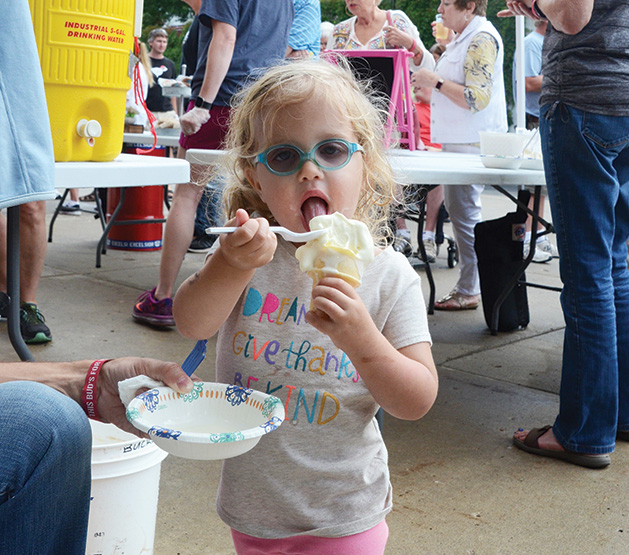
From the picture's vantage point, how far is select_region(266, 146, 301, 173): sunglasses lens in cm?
144

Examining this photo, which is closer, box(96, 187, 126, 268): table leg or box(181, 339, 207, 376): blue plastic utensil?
box(181, 339, 207, 376): blue plastic utensil

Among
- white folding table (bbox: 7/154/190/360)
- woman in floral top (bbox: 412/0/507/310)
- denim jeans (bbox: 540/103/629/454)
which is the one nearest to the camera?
white folding table (bbox: 7/154/190/360)

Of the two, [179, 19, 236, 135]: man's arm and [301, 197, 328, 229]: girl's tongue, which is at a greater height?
[179, 19, 236, 135]: man's arm

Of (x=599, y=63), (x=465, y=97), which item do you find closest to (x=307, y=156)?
(x=599, y=63)

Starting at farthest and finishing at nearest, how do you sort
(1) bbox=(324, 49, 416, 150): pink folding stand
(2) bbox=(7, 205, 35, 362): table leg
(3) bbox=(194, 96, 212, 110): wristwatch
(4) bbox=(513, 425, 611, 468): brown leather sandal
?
(3) bbox=(194, 96, 212, 110): wristwatch < (1) bbox=(324, 49, 416, 150): pink folding stand < (4) bbox=(513, 425, 611, 468): brown leather sandal < (2) bbox=(7, 205, 35, 362): table leg

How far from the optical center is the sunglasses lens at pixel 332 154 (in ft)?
4.73

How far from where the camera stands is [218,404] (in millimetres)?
1362

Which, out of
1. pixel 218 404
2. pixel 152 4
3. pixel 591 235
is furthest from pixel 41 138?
pixel 152 4

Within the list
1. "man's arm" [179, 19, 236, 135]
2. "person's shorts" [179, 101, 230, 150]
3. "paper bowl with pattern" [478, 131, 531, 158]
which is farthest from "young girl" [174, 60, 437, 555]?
"person's shorts" [179, 101, 230, 150]

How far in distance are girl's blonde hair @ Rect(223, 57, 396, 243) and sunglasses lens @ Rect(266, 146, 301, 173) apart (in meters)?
0.04

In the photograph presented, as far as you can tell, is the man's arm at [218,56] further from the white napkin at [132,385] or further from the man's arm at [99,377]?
the white napkin at [132,385]

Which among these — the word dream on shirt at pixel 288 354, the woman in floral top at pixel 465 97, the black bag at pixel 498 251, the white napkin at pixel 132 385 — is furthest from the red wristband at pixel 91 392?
the woman in floral top at pixel 465 97

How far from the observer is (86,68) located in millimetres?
1957

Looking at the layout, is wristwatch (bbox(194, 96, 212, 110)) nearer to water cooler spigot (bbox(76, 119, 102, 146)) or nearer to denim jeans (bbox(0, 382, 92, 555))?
water cooler spigot (bbox(76, 119, 102, 146))
